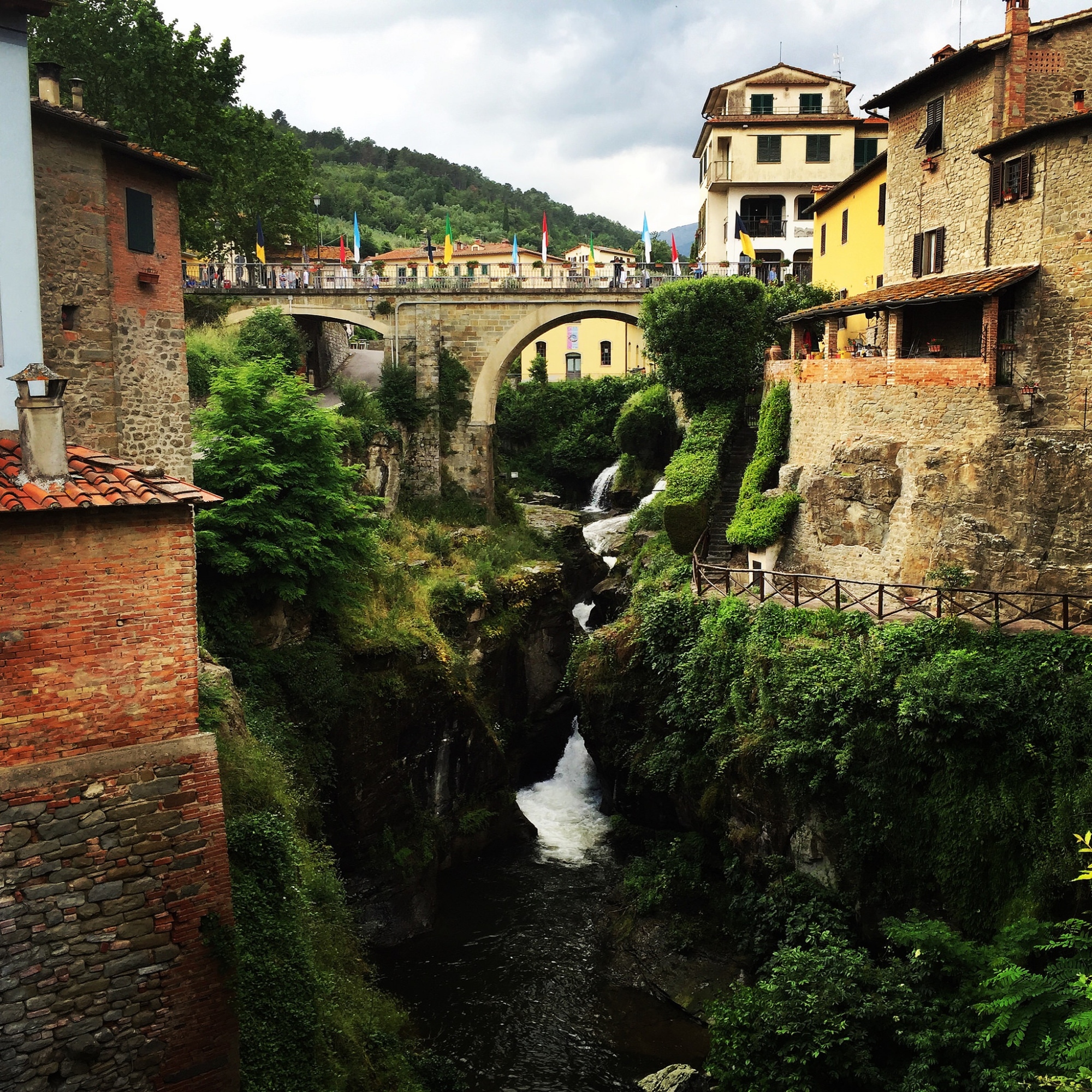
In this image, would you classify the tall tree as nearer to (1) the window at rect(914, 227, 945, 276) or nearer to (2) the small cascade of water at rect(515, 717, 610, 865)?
(2) the small cascade of water at rect(515, 717, 610, 865)

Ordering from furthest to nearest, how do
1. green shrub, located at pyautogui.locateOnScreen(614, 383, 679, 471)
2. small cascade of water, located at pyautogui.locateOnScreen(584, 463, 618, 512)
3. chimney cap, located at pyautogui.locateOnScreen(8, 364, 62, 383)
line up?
small cascade of water, located at pyautogui.locateOnScreen(584, 463, 618, 512) → green shrub, located at pyautogui.locateOnScreen(614, 383, 679, 471) → chimney cap, located at pyautogui.locateOnScreen(8, 364, 62, 383)

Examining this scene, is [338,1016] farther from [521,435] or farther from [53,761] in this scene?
[521,435]

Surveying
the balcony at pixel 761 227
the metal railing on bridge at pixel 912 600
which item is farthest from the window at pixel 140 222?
the balcony at pixel 761 227

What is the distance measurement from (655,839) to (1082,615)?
415 inches

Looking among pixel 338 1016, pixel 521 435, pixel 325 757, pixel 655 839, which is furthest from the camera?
pixel 521 435

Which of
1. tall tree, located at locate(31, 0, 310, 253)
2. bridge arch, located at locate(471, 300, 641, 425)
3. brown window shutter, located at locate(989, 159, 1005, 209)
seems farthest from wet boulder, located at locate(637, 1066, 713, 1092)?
tall tree, located at locate(31, 0, 310, 253)

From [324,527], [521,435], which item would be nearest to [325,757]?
[324,527]

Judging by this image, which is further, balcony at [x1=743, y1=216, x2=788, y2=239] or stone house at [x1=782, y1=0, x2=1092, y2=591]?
balcony at [x1=743, y1=216, x2=788, y2=239]

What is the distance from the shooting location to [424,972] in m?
21.1

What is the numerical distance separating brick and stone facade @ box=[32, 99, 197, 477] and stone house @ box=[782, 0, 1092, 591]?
14.5 metres

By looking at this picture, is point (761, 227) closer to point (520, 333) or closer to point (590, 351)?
point (520, 333)

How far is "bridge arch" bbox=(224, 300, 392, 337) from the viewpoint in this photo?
3853cm

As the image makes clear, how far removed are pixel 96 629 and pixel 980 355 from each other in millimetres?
18734

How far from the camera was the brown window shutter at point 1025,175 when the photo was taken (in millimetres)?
20750
